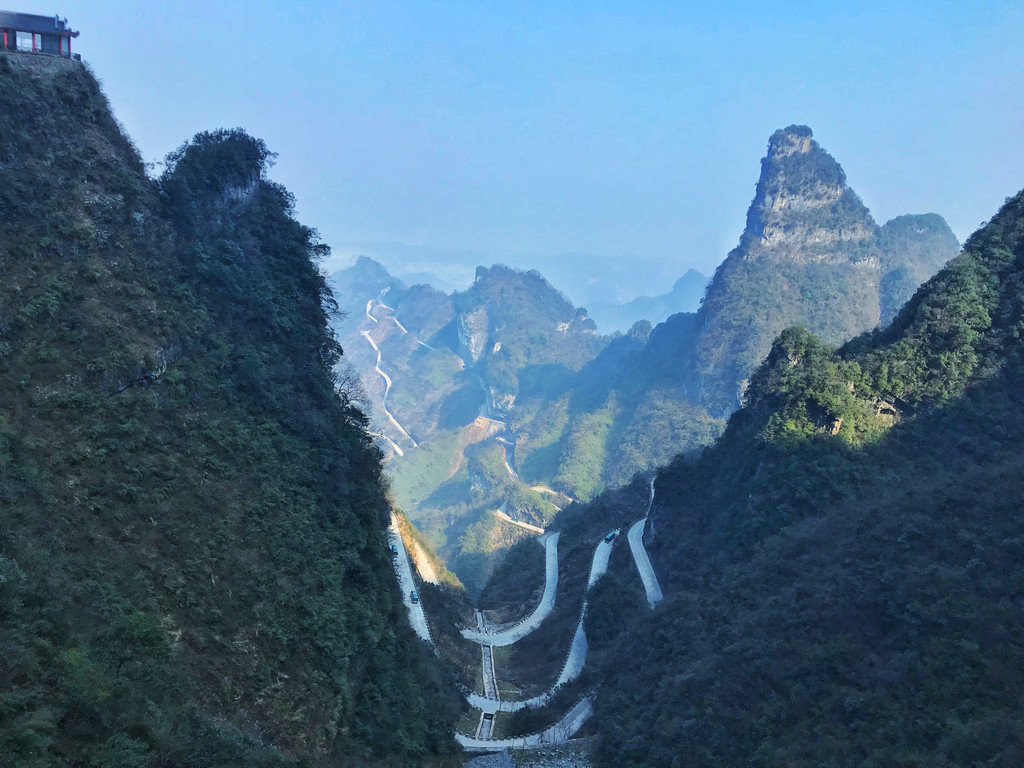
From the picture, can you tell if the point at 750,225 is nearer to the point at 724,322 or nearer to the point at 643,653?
the point at 724,322

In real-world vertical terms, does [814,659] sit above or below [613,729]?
above

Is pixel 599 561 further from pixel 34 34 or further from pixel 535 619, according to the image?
pixel 34 34

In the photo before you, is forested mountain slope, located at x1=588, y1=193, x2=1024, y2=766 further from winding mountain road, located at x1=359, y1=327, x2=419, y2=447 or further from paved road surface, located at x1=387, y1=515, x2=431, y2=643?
winding mountain road, located at x1=359, y1=327, x2=419, y2=447

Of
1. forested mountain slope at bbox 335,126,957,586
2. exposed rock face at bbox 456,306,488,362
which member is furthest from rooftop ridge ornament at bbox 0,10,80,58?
exposed rock face at bbox 456,306,488,362

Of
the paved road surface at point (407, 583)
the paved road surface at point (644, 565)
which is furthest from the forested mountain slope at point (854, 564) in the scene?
the paved road surface at point (407, 583)

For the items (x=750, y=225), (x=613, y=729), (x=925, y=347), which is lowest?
(x=613, y=729)

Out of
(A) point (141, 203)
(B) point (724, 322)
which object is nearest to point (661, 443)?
(B) point (724, 322)

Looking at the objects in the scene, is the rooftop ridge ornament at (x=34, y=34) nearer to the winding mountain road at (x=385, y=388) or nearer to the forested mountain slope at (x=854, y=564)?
the forested mountain slope at (x=854, y=564)
